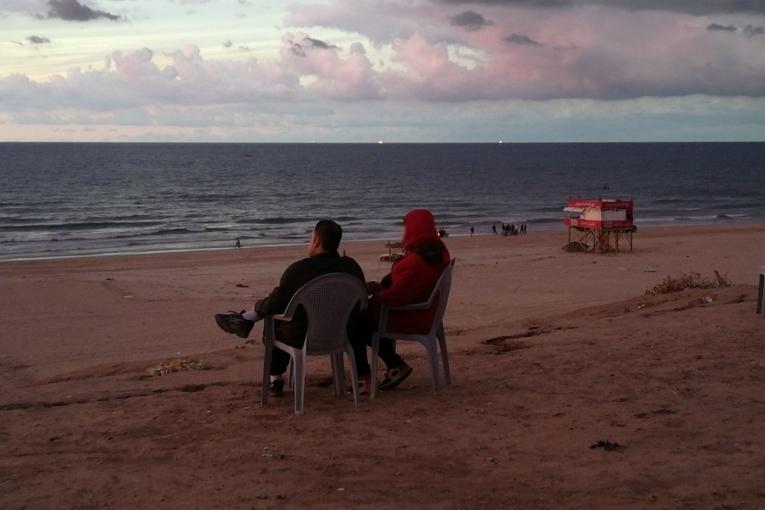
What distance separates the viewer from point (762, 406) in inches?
211

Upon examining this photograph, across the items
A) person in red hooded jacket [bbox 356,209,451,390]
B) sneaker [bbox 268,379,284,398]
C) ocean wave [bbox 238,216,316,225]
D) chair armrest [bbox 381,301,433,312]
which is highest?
person in red hooded jacket [bbox 356,209,451,390]

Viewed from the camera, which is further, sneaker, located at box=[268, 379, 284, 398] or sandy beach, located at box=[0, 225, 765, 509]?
sneaker, located at box=[268, 379, 284, 398]

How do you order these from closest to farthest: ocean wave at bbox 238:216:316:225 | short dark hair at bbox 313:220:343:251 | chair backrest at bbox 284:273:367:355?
chair backrest at bbox 284:273:367:355, short dark hair at bbox 313:220:343:251, ocean wave at bbox 238:216:316:225

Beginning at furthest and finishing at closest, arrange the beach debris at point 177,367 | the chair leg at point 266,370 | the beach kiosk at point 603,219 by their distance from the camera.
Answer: the beach kiosk at point 603,219, the beach debris at point 177,367, the chair leg at point 266,370

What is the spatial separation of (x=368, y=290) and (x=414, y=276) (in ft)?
1.04

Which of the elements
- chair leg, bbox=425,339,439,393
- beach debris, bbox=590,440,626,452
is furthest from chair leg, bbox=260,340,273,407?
beach debris, bbox=590,440,626,452

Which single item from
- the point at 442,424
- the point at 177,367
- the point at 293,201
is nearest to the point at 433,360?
the point at 442,424

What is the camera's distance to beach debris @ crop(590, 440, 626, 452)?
183 inches

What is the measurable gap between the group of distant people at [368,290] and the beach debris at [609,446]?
1.56 metres

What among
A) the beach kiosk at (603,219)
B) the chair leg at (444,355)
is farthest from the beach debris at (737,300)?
the beach kiosk at (603,219)

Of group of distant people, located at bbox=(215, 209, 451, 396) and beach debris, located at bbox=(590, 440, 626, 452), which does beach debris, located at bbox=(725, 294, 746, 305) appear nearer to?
group of distant people, located at bbox=(215, 209, 451, 396)

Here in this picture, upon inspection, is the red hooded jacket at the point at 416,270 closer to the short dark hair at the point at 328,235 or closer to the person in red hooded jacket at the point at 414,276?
the person in red hooded jacket at the point at 414,276

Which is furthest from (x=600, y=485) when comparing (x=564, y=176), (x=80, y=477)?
(x=564, y=176)

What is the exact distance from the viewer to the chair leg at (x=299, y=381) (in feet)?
18.0
